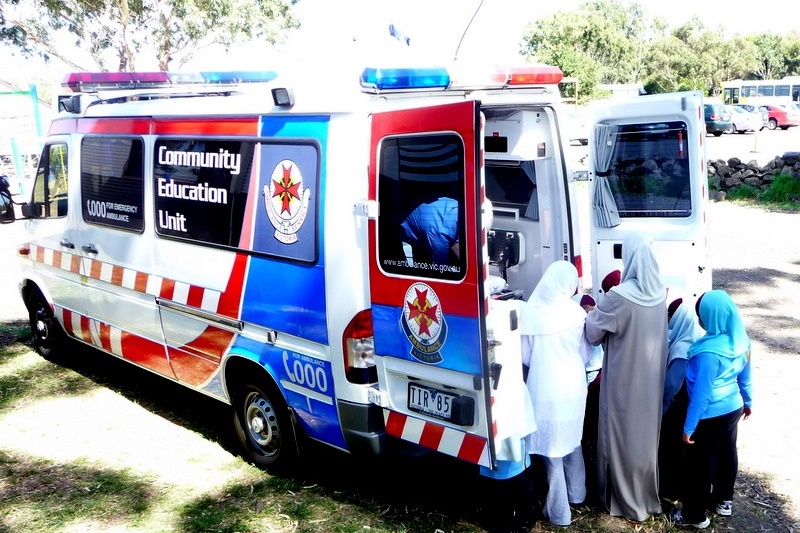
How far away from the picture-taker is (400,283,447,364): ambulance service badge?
355 cm

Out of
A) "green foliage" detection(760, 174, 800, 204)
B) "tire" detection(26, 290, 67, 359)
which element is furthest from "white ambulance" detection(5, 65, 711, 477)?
"green foliage" detection(760, 174, 800, 204)

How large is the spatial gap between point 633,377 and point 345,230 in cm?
172

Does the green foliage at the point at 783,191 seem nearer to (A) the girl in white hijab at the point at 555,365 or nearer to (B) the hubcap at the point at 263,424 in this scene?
(A) the girl in white hijab at the point at 555,365

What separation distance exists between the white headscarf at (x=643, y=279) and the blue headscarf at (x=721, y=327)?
24 centimetres

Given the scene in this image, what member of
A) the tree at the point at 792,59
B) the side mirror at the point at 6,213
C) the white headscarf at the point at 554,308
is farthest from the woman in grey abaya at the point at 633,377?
the tree at the point at 792,59

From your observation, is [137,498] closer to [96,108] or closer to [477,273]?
[477,273]

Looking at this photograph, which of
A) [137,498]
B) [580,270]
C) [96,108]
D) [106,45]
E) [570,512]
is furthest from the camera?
[106,45]

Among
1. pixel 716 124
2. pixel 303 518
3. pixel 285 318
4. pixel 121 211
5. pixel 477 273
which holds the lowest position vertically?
pixel 303 518

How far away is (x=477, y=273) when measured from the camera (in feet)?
11.1

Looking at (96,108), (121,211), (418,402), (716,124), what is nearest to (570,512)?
(418,402)

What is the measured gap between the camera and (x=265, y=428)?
15.7 ft

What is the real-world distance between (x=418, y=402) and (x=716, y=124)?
3171 centimetres

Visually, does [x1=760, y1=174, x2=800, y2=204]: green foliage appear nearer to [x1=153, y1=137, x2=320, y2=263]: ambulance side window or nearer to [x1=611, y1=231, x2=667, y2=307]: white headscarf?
[x1=611, y1=231, x2=667, y2=307]: white headscarf

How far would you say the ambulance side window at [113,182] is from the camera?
5270 millimetres
